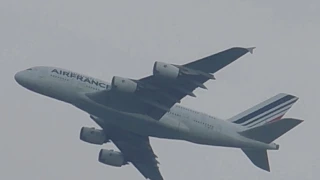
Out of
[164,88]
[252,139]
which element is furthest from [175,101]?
[252,139]

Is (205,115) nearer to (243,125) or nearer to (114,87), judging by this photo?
(243,125)

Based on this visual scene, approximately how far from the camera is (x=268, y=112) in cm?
7269

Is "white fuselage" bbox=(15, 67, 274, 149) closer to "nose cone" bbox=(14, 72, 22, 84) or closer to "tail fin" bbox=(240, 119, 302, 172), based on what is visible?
"nose cone" bbox=(14, 72, 22, 84)

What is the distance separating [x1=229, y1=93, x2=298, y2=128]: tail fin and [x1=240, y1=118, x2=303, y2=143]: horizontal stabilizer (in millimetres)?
3721

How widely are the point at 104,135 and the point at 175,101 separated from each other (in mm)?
9323

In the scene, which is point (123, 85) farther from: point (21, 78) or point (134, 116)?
point (21, 78)

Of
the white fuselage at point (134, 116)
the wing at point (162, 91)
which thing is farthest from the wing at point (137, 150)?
the wing at point (162, 91)

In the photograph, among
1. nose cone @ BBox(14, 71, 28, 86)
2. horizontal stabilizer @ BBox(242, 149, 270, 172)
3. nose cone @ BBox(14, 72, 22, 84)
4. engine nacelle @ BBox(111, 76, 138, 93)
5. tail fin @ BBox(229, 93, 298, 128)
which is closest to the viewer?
engine nacelle @ BBox(111, 76, 138, 93)

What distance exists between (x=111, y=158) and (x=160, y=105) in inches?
402

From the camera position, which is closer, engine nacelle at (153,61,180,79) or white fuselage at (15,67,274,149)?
engine nacelle at (153,61,180,79)

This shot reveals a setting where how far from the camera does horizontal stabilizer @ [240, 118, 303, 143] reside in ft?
212

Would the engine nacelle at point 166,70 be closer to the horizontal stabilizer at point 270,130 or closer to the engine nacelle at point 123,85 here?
the engine nacelle at point 123,85

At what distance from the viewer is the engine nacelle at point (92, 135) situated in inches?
2874

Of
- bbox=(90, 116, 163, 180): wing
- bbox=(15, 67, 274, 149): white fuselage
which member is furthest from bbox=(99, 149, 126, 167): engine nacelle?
bbox=(15, 67, 274, 149): white fuselage
